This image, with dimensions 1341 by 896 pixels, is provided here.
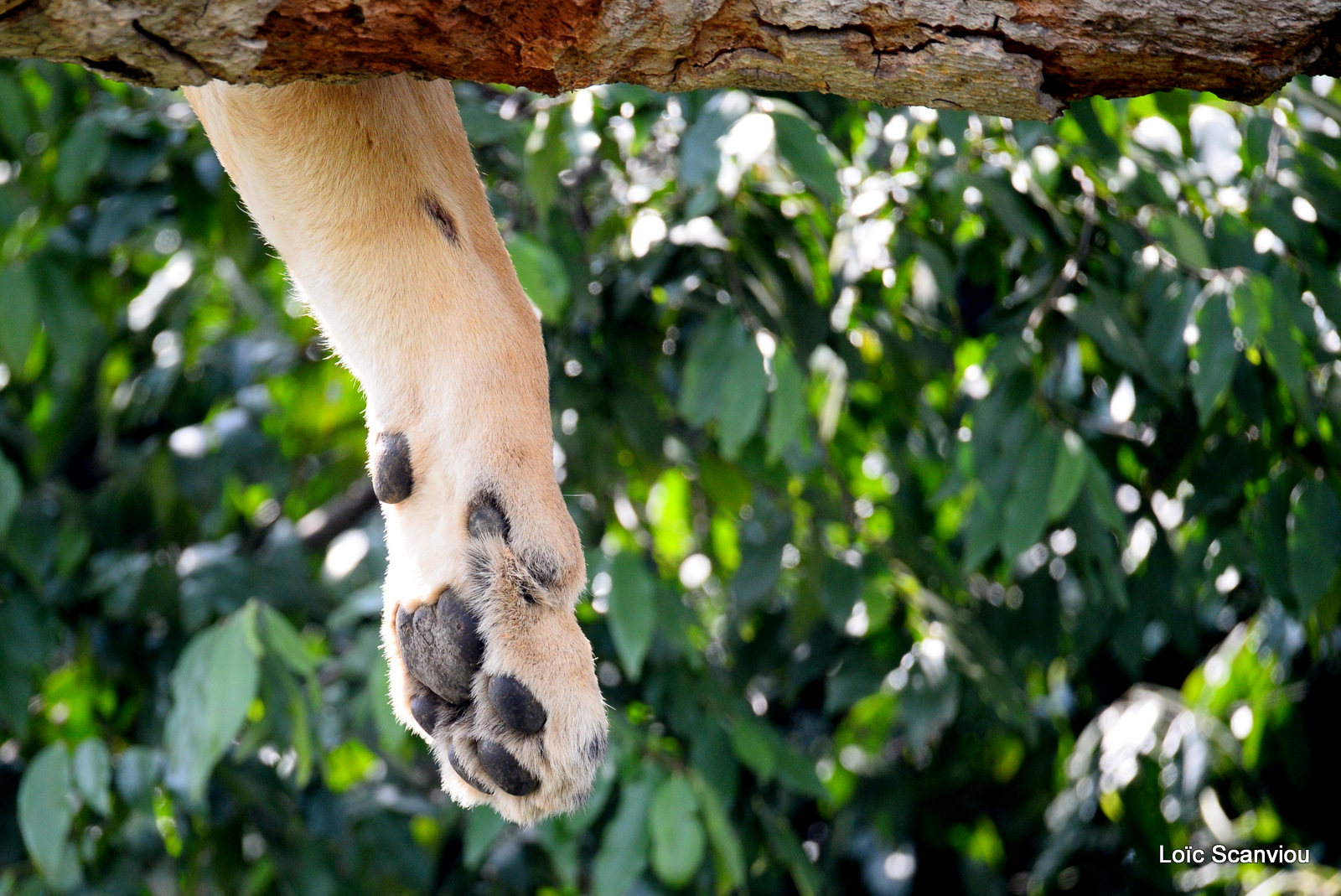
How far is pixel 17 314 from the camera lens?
7.47 ft

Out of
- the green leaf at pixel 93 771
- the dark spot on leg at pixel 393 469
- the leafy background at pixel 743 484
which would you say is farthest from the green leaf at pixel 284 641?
the dark spot on leg at pixel 393 469

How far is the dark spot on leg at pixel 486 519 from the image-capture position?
1.30 meters

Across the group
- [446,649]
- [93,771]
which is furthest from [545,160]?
[93,771]

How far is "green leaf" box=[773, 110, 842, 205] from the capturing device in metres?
1.93

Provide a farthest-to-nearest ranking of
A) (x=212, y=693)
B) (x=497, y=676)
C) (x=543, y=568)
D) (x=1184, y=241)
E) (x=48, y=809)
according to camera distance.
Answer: (x=1184, y=241)
(x=48, y=809)
(x=212, y=693)
(x=543, y=568)
(x=497, y=676)

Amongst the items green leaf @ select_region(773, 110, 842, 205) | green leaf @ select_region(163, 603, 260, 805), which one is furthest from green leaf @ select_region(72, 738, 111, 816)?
green leaf @ select_region(773, 110, 842, 205)

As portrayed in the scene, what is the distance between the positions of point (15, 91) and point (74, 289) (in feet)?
1.39

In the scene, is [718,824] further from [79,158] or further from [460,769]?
[79,158]

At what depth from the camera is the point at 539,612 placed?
1.29m

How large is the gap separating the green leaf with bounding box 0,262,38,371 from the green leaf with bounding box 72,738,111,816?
77 cm

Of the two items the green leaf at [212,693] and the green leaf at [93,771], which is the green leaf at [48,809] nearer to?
the green leaf at [93,771]

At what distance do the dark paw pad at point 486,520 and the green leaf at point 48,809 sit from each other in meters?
1.28

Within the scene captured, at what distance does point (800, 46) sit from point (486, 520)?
2.06 ft

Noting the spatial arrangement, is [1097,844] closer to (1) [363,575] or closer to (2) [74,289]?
(1) [363,575]
